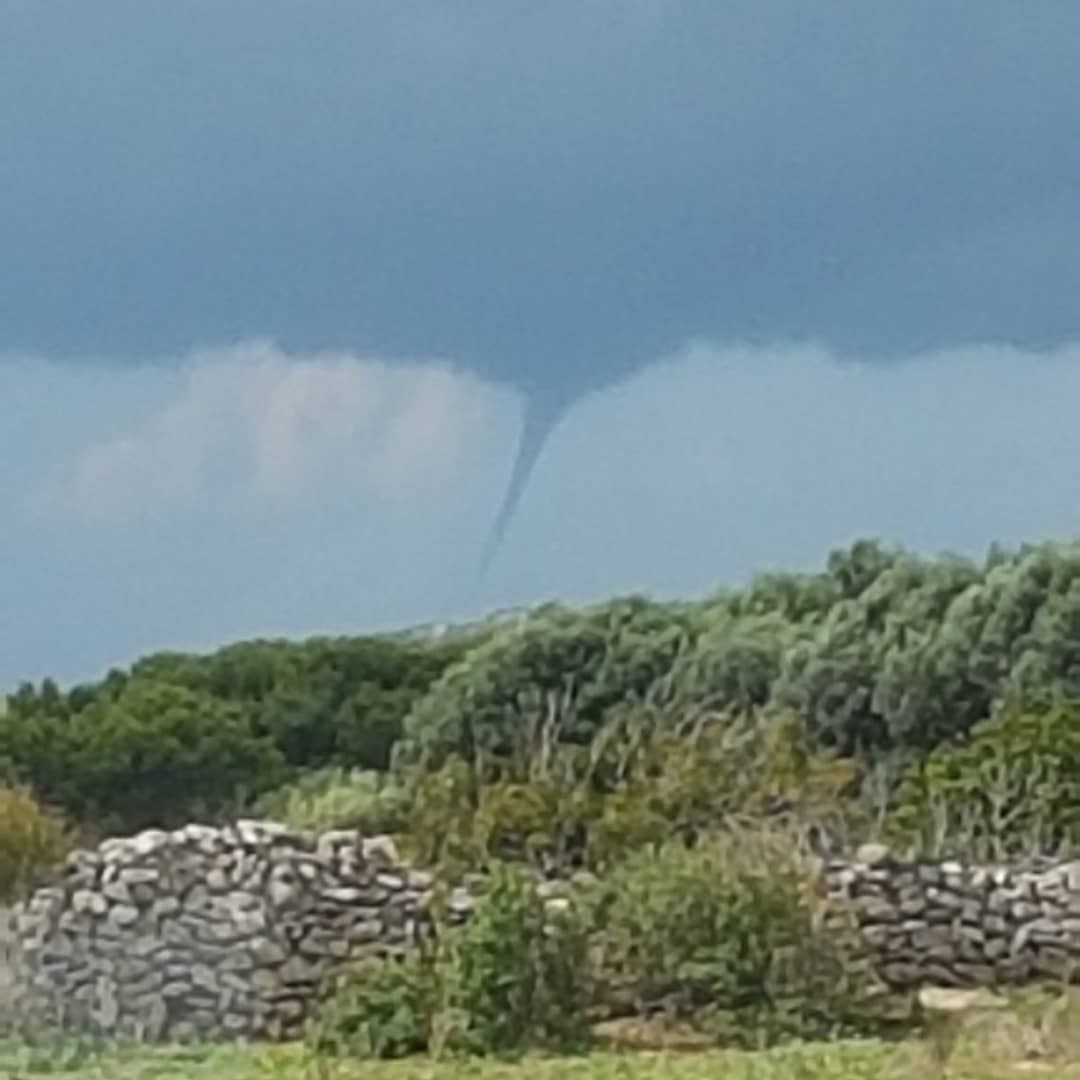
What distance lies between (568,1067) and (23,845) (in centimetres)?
327

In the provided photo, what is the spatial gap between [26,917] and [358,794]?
3.37 m

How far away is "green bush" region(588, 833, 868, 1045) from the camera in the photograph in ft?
37.4

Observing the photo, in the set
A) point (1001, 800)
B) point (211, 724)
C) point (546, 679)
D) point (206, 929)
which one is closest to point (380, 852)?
point (206, 929)

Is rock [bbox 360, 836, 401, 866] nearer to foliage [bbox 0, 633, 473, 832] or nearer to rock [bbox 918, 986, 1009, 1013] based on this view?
foliage [bbox 0, 633, 473, 832]

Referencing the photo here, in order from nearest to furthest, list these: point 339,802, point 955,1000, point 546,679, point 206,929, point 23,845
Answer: point 206,929, point 23,845, point 955,1000, point 339,802, point 546,679

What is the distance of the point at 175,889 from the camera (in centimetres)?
1228

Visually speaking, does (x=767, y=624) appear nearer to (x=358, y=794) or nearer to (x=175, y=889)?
(x=358, y=794)

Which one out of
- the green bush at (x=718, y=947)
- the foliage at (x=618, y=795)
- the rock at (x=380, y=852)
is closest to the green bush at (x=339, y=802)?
the foliage at (x=618, y=795)

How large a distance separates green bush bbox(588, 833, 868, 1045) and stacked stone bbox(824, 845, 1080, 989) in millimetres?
1137

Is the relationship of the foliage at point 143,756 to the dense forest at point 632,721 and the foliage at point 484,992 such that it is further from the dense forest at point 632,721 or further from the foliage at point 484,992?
the foliage at point 484,992

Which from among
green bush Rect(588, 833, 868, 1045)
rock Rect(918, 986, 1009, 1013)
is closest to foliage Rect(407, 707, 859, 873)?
green bush Rect(588, 833, 868, 1045)

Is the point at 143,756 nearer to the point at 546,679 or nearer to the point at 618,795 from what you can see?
the point at 546,679

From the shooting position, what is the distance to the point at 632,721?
15.4m

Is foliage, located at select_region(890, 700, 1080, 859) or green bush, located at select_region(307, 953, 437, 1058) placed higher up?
foliage, located at select_region(890, 700, 1080, 859)
